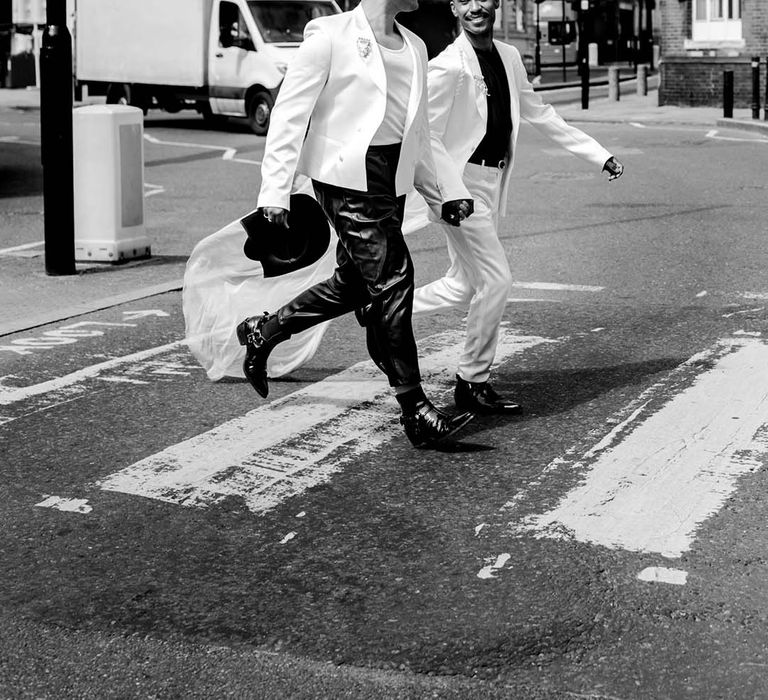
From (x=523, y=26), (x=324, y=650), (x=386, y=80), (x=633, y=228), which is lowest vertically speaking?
(x=324, y=650)

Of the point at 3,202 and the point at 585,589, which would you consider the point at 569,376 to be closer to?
the point at 585,589

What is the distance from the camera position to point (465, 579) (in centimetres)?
405

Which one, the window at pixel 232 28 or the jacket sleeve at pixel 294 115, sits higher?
the window at pixel 232 28

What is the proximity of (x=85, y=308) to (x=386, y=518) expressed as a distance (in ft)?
14.5

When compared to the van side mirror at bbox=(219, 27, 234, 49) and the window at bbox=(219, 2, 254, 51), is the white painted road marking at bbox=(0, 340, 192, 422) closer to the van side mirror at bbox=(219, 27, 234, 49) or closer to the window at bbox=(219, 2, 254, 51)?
the window at bbox=(219, 2, 254, 51)

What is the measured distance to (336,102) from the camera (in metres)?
5.35

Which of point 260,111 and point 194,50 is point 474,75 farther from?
point 194,50

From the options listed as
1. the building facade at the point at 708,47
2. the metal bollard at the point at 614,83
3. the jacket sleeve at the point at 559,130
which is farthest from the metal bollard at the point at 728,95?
the jacket sleeve at the point at 559,130

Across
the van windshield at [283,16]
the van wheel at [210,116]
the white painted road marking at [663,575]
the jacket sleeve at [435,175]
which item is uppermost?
the van windshield at [283,16]

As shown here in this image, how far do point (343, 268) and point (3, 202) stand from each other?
976cm

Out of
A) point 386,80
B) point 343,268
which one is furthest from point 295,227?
point 386,80

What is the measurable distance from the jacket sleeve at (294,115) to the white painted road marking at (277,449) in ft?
3.09

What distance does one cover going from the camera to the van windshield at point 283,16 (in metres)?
23.8

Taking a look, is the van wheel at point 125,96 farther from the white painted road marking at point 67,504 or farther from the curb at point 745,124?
the white painted road marking at point 67,504
